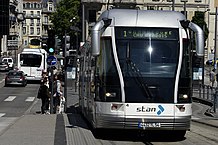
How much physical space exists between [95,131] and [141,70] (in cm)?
251

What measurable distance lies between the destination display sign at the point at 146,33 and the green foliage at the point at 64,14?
92.0m

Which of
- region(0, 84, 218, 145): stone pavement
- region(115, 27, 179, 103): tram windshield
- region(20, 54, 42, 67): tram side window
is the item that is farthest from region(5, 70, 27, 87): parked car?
region(115, 27, 179, 103): tram windshield

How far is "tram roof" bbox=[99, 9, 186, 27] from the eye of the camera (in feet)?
46.9

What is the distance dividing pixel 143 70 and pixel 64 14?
314 feet

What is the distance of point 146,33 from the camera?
14242 millimetres

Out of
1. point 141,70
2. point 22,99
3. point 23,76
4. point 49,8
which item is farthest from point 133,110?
point 49,8

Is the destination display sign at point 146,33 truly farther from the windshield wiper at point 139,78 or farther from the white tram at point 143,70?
the windshield wiper at point 139,78

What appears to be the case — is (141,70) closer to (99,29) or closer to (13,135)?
(99,29)

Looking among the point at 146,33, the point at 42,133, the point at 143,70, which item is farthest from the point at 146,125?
the point at 42,133

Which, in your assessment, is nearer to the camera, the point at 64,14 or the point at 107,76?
the point at 107,76

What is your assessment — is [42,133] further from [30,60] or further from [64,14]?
[64,14]

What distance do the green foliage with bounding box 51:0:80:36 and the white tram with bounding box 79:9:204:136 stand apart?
91957mm

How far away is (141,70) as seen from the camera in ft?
45.8

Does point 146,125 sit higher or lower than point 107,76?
lower
